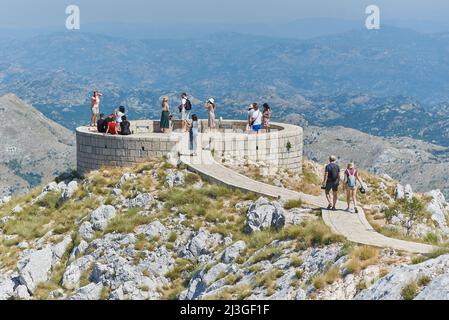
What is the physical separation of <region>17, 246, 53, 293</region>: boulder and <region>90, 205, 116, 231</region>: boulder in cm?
225

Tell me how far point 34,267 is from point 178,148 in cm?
1099

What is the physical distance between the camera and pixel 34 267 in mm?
27922

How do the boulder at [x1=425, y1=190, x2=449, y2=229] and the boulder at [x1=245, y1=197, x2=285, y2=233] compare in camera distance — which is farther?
the boulder at [x1=425, y1=190, x2=449, y2=229]

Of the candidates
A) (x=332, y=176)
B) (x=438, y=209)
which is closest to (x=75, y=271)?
(x=332, y=176)

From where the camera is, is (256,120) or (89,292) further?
(256,120)

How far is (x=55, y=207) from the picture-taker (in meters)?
35.9

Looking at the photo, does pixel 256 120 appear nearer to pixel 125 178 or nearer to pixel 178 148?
pixel 178 148

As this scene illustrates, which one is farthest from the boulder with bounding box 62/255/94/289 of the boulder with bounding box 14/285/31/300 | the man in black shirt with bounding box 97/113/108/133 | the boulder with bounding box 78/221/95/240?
the man in black shirt with bounding box 97/113/108/133

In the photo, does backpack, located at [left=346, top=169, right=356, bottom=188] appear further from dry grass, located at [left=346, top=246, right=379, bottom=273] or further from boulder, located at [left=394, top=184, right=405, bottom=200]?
boulder, located at [left=394, top=184, right=405, bottom=200]

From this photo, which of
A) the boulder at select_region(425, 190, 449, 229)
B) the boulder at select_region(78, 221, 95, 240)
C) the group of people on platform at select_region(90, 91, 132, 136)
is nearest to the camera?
the boulder at select_region(78, 221, 95, 240)

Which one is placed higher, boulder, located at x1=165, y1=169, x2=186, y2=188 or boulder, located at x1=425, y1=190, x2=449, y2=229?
boulder, located at x1=165, y1=169, x2=186, y2=188

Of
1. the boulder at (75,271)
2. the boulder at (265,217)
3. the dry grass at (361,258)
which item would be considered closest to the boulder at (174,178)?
the boulder at (265,217)

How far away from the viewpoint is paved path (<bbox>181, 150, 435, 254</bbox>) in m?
21.5

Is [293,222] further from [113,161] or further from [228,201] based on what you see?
[113,161]
